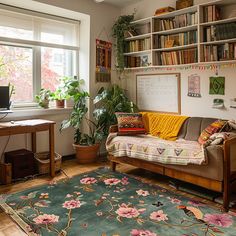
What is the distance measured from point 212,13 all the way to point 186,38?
0.48 meters

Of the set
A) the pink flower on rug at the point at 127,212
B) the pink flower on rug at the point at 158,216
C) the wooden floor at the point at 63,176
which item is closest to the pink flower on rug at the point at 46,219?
the wooden floor at the point at 63,176

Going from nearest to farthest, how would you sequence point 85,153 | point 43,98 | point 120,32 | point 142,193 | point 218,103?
point 142,193 → point 218,103 → point 43,98 → point 85,153 → point 120,32

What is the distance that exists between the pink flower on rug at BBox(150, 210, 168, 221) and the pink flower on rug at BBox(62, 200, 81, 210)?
0.74 m

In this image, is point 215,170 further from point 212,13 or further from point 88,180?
point 212,13

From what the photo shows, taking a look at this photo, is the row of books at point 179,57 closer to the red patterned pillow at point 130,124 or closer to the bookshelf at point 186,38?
the bookshelf at point 186,38

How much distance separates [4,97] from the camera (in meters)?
3.27

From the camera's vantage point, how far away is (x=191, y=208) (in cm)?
248

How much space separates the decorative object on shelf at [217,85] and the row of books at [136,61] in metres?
1.15

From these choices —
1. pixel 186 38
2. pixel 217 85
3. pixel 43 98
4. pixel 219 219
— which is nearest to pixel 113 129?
pixel 43 98

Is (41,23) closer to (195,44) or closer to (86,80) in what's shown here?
(86,80)

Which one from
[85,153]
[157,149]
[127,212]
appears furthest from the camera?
[85,153]

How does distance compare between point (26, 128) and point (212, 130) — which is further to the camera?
point (26, 128)

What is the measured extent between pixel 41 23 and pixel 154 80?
2000 millimetres

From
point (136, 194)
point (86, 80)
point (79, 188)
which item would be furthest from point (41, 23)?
point (136, 194)
